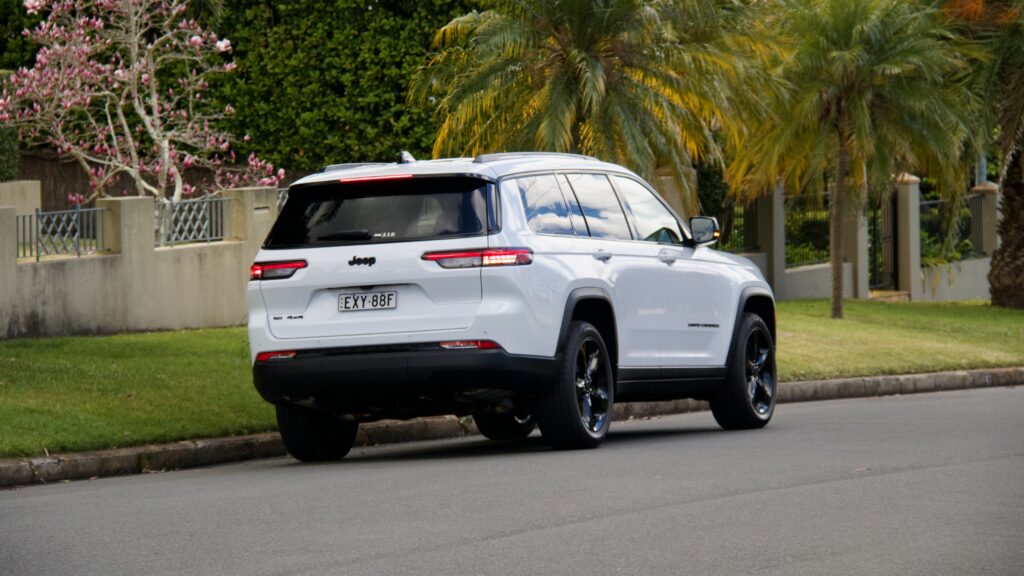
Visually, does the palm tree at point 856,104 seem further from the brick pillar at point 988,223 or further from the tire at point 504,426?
the brick pillar at point 988,223

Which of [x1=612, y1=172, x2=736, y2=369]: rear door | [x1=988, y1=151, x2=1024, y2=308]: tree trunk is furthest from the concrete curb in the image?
[x1=988, y1=151, x2=1024, y2=308]: tree trunk

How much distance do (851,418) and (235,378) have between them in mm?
5194

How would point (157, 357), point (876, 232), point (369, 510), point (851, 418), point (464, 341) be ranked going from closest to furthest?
point (369, 510)
point (464, 341)
point (851, 418)
point (157, 357)
point (876, 232)

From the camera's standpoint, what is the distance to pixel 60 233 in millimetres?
17656

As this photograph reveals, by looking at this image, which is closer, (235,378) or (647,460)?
(647,460)

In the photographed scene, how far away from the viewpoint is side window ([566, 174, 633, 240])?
38.3 ft

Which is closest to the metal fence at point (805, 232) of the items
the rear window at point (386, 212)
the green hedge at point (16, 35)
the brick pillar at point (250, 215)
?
the brick pillar at point (250, 215)

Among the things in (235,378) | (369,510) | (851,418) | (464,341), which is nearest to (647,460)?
(464,341)

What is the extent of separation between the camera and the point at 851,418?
14.0 metres

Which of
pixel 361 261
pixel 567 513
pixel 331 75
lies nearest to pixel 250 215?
pixel 331 75

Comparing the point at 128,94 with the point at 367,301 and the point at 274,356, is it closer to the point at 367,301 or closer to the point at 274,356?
the point at 274,356

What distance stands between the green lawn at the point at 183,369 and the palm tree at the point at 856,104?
214 centimetres

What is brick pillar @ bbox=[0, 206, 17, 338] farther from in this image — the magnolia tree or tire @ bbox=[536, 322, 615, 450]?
tire @ bbox=[536, 322, 615, 450]

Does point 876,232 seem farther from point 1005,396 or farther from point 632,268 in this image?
point 632,268
